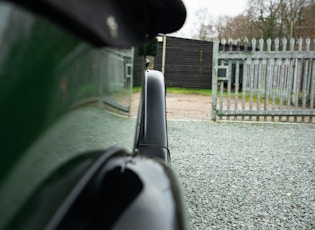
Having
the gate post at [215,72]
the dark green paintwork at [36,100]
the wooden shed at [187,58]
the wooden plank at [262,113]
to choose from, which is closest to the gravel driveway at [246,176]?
the wooden plank at [262,113]

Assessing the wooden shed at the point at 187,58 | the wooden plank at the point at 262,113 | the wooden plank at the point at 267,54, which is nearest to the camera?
the wooden plank at the point at 267,54

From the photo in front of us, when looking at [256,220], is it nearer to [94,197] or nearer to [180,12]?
[180,12]

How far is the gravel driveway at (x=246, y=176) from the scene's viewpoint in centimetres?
229

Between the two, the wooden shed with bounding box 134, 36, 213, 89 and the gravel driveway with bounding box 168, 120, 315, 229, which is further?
the wooden shed with bounding box 134, 36, 213, 89

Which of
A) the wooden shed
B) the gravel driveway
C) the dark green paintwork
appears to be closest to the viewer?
the dark green paintwork

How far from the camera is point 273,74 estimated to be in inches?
247

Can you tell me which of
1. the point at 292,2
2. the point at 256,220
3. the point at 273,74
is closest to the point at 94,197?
the point at 256,220

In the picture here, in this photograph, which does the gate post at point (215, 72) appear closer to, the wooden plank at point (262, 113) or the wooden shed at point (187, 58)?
the wooden plank at point (262, 113)

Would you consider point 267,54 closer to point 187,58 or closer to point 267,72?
point 267,72

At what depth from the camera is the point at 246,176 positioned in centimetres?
317

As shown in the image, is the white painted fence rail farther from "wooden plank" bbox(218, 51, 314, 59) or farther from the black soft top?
the black soft top

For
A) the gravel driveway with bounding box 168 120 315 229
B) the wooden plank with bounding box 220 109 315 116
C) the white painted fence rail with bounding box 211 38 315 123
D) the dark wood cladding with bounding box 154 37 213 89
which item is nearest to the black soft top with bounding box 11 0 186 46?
the gravel driveway with bounding box 168 120 315 229

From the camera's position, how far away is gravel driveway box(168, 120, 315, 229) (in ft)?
7.52

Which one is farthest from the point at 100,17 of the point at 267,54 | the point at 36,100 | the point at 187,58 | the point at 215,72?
the point at 187,58
